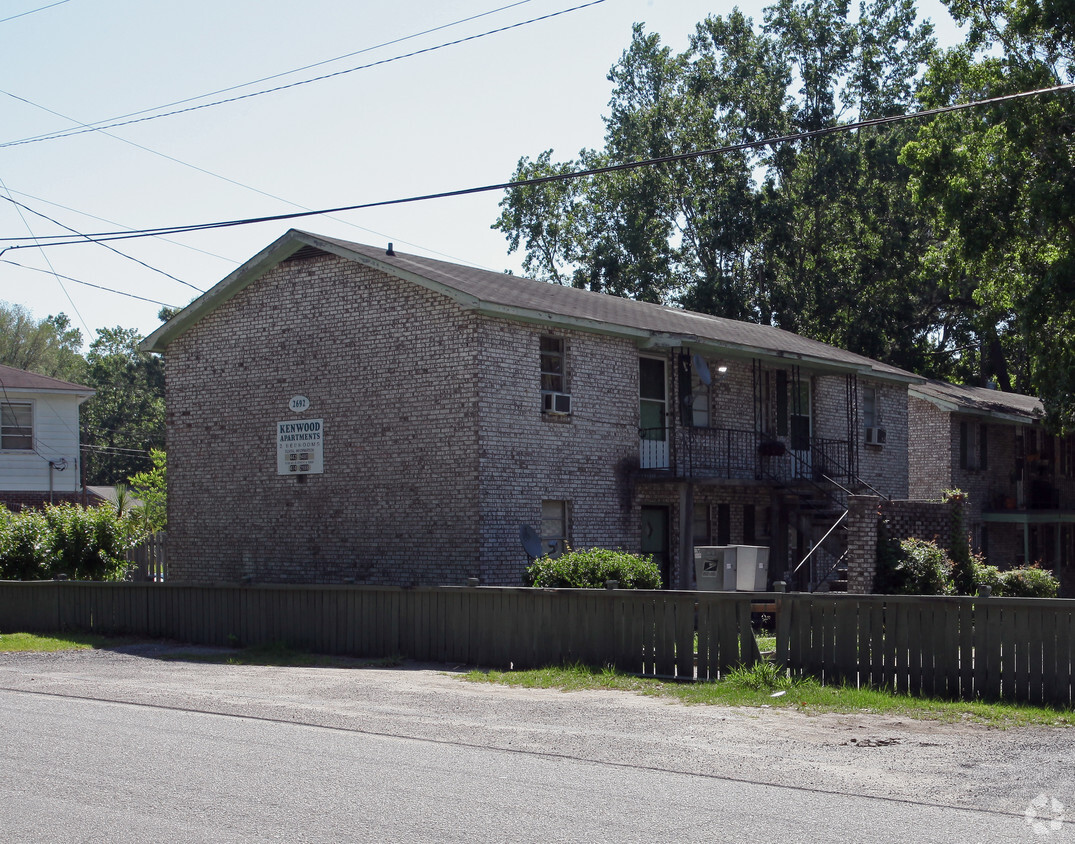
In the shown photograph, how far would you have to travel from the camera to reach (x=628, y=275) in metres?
49.7

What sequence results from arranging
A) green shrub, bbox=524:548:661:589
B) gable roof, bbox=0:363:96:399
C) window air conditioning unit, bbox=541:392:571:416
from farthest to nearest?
gable roof, bbox=0:363:96:399 < window air conditioning unit, bbox=541:392:571:416 < green shrub, bbox=524:548:661:589

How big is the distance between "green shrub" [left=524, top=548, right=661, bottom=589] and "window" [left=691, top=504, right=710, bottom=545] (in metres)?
7.86

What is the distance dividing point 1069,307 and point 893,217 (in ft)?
71.9

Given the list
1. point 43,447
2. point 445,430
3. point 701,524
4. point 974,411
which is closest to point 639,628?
point 445,430

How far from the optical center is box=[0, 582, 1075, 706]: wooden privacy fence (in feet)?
40.6

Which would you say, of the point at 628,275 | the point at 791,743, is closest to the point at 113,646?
the point at 791,743

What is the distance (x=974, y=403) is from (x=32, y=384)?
28.7m

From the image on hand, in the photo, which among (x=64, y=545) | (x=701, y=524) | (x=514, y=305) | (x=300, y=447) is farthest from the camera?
(x=701, y=524)

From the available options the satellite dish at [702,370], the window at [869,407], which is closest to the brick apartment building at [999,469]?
the window at [869,407]

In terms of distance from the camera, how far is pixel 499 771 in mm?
8992

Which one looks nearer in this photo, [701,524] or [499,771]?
[499,771]

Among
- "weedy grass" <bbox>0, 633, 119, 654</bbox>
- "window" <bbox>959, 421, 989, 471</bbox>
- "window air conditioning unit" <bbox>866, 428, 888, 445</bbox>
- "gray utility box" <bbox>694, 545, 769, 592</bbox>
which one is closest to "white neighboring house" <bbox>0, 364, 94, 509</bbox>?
"weedy grass" <bbox>0, 633, 119, 654</bbox>

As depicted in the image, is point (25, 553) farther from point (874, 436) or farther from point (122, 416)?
point (122, 416)

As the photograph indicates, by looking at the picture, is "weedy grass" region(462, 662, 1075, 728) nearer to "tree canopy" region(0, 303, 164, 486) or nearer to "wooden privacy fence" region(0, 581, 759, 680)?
"wooden privacy fence" region(0, 581, 759, 680)
